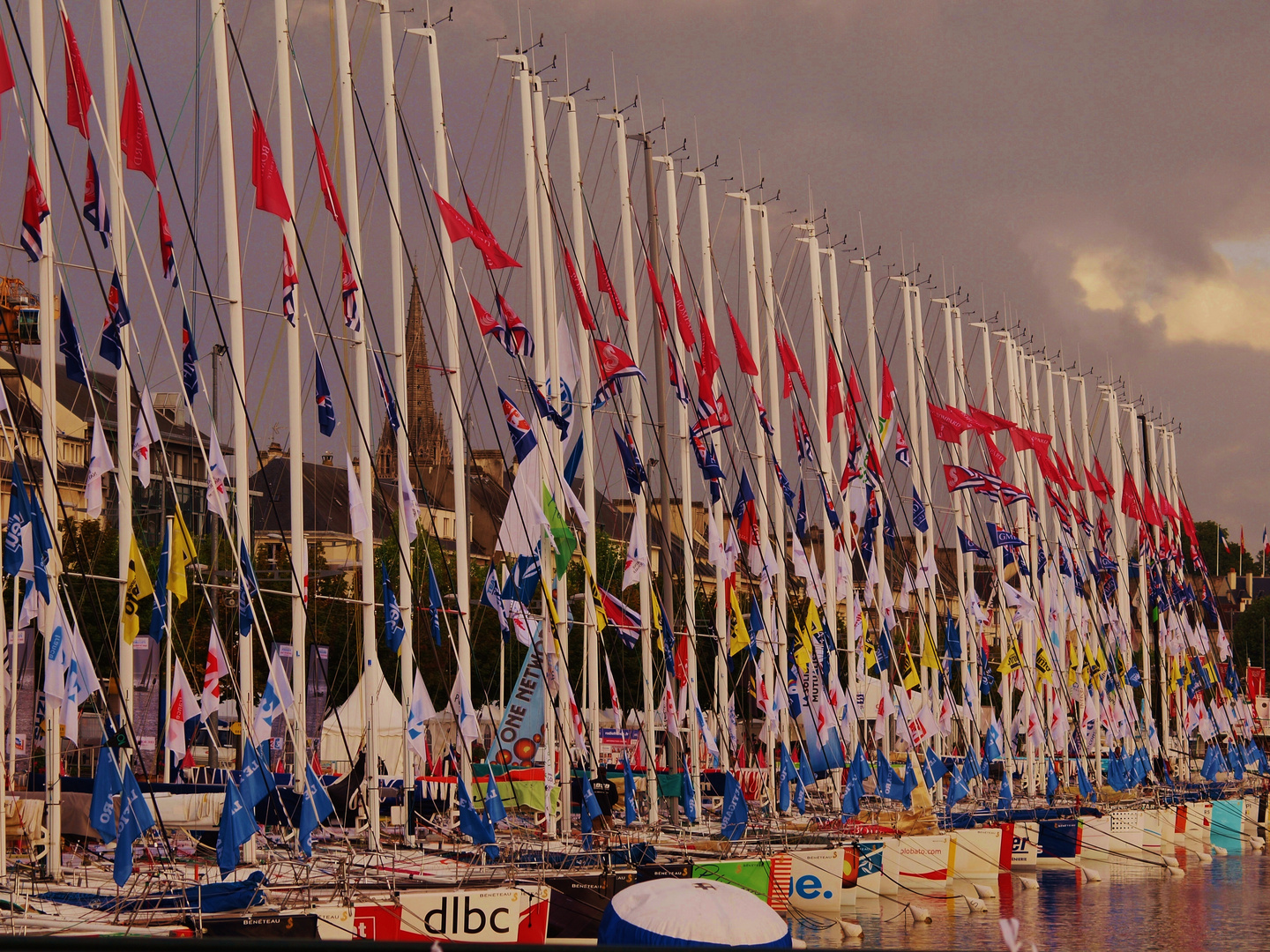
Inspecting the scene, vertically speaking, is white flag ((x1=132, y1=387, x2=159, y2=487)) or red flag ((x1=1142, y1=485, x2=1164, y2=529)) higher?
red flag ((x1=1142, y1=485, x2=1164, y2=529))

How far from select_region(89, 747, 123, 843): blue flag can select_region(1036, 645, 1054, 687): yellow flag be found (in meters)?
43.5

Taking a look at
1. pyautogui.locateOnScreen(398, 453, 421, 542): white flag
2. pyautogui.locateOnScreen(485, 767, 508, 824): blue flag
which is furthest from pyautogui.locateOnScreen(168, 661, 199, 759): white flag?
pyautogui.locateOnScreen(398, 453, 421, 542): white flag

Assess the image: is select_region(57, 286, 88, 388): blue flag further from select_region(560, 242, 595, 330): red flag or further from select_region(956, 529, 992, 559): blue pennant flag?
select_region(956, 529, 992, 559): blue pennant flag

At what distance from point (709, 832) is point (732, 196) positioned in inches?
869

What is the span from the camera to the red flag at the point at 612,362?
124 feet

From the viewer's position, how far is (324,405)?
102 feet

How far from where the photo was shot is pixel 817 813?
42.7 metres

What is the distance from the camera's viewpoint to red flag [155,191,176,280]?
26.7m

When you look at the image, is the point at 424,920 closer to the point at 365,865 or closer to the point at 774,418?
the point at 365,865

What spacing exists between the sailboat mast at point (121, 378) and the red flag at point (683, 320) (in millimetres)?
17713

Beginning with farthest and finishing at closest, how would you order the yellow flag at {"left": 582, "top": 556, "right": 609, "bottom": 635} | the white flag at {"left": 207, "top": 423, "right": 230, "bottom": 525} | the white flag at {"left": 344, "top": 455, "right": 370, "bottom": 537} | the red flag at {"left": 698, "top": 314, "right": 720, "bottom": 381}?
the red flag at {"left": 698, "top": 314, "right": 720, "bottom": 381}, the yellow flag at {"left": 582, "top": 556, "right": 609, "bottom": 635}, the white flag at {"left": 344, "top": 455, "right": 370, "bottom": 537}, the white flag at {"left": 207, "top": 423, "right": 230, "bottom": 525}

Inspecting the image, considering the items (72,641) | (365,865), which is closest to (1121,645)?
(365,865)

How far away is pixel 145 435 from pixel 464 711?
7518 millimetres

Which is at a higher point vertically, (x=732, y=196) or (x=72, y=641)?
(x=732, y=196)
